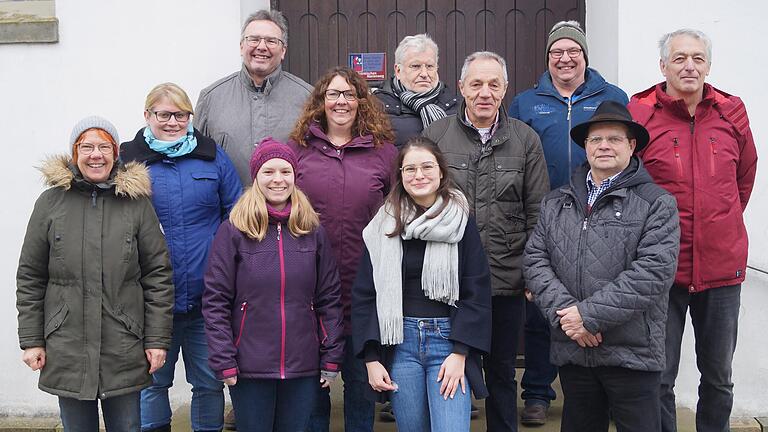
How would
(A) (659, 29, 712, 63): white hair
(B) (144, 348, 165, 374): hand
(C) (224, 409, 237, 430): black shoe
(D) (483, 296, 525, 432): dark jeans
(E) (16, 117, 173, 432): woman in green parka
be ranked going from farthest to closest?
1. (C) (224, 409, 237, 430): black shoe
2. (D) (483, 296, 525, 432): dark jeans
3. (A) (659, 29, 712, 63): white hair
4. (B) (144, 348, 165, 374): hand
5. (E) (16, 117, 173, 432): woman in green parka

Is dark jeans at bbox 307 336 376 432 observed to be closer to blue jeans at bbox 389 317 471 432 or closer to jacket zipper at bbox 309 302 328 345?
jacket zipper at bbox 309 302 328 345

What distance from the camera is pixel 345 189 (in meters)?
3.65

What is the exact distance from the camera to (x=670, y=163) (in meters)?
3.51

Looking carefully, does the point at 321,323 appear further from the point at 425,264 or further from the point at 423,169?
the point at 423,169

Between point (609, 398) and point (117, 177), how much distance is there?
2213mm

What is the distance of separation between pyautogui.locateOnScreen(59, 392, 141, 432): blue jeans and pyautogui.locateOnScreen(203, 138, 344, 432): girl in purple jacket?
462 millimetres

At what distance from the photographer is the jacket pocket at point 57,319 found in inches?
129

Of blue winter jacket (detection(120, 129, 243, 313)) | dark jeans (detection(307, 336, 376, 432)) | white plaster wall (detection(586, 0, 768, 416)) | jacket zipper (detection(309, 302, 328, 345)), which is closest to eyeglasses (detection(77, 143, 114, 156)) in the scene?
blue winter jacket (detection(120, 129, 243, 313))

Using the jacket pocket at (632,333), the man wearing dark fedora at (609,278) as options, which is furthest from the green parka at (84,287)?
the jacket pocket at (632,333)

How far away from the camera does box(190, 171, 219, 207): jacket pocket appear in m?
3.65

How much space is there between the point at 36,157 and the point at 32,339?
190 cm

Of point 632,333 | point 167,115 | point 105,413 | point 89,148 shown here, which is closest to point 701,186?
point 632,333

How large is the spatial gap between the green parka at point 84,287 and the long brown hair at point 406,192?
1.07 meters

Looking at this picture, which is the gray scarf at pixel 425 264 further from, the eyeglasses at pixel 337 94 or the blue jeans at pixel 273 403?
the eyeglasses at pixel 337 94
